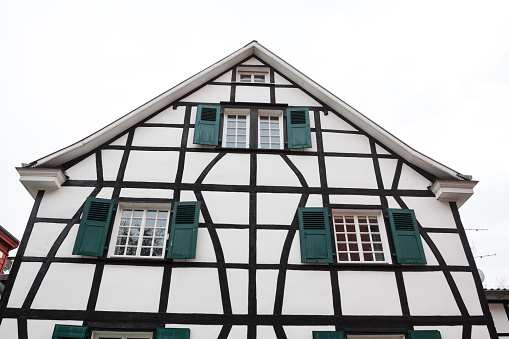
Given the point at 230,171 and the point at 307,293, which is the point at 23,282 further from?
the point at 307,293

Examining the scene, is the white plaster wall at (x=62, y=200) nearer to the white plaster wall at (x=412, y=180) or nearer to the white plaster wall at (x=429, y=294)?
the white plaster wall at (x=429, y=294)

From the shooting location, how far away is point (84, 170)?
8641 mm

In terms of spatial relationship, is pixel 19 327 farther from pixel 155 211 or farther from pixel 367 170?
pixel 367 170

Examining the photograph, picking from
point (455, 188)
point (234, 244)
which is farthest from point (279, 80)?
point (455, 188)

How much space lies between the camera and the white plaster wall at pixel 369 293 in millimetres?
7277

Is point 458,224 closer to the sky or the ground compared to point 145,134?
closer to the ground

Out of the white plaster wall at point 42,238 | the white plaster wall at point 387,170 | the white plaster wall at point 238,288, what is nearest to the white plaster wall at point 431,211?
the white plaster wall at point 387,170

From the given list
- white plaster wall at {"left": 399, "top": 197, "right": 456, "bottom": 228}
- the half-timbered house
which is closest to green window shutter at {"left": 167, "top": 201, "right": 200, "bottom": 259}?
the half-timbered house

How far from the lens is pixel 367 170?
9.02m

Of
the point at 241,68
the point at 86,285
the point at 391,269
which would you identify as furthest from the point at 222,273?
the point at 241,68

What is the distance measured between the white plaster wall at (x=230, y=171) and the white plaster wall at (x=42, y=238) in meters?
3.10

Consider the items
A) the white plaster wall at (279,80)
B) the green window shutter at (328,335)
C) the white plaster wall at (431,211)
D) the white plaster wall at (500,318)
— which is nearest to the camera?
the green window shutter at (328,335)

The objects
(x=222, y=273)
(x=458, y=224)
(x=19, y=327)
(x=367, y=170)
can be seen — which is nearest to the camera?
(x=19, y=327)

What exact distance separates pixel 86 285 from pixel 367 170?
20.5 ft
